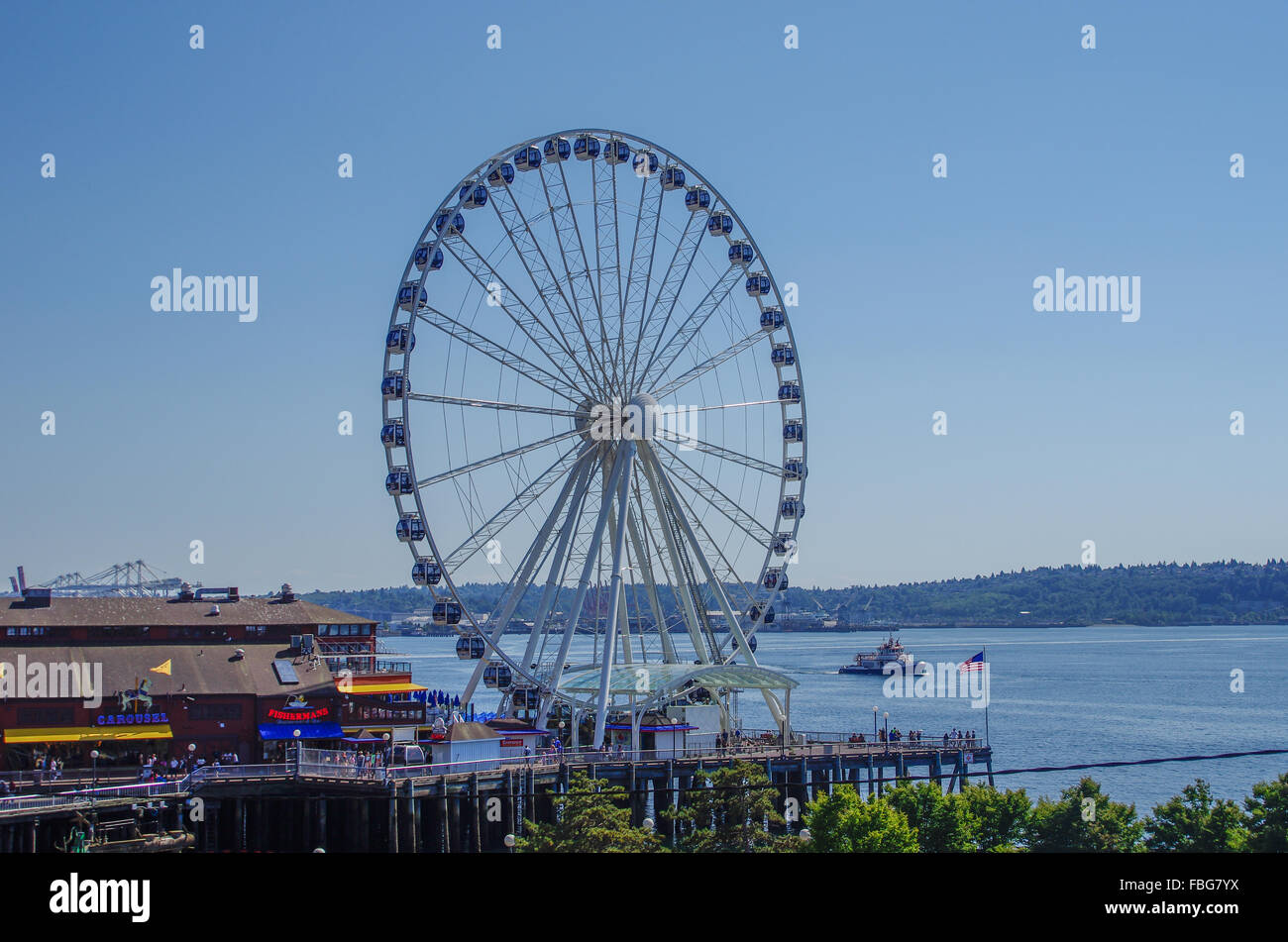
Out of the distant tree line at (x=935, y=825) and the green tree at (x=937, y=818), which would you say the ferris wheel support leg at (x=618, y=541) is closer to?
the distant tree line at (x=935, y=825)

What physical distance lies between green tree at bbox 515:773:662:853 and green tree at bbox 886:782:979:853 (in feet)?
26.6

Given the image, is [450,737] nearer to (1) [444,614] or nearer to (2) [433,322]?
(1) [444,614]

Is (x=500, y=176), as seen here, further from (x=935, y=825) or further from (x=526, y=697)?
(x=935, y=825)

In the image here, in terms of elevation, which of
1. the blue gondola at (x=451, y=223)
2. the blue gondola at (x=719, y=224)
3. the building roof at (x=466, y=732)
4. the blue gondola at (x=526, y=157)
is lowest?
the building roof at (x=466, y=732)

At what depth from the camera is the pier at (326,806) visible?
160 ft

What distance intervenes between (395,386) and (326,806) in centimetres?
1724

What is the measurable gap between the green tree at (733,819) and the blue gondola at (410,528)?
15.4 m

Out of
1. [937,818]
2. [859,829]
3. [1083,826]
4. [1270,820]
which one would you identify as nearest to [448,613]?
[937,818]

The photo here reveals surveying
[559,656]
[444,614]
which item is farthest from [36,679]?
[559,656]

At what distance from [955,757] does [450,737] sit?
88.8 ft

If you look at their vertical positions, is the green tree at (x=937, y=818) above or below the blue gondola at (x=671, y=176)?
below

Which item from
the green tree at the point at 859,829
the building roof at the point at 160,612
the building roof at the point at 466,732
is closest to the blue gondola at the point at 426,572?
the building roof at the point at 466,732

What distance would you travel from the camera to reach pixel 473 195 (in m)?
63.7
